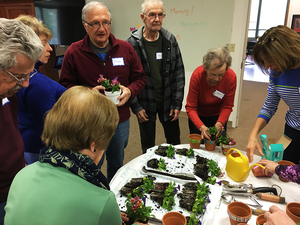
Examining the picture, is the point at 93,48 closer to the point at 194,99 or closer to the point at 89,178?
the point at 194,99

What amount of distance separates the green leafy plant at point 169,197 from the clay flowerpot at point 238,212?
273 millimetres

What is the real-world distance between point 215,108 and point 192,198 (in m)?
1.08

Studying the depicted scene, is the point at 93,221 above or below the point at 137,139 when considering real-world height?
above

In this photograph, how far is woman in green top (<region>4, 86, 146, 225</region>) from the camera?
0.67 metres

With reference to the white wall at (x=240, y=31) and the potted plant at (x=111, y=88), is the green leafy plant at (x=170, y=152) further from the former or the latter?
the white wall at (x=240, y=31)

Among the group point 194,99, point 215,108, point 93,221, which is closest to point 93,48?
point 194,99

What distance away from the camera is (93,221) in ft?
2.20

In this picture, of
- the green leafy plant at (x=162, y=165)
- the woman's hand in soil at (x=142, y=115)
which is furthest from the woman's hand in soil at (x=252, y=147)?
the woman's hand in soil at (x=142, y=115)

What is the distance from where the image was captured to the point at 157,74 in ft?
7.52

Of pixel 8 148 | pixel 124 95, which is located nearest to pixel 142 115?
pixel 124 95

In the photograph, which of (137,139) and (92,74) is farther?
(137,139)

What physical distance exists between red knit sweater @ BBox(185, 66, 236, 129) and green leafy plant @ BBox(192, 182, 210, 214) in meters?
0.75

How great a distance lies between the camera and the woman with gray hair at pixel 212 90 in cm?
182

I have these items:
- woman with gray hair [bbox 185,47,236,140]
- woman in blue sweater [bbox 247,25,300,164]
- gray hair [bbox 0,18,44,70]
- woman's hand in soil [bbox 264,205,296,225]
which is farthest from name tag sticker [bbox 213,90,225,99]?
gray hair [bbox 0,18,44,70]
